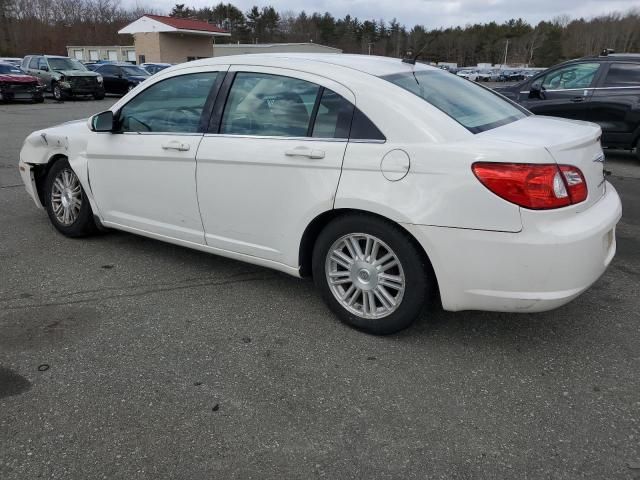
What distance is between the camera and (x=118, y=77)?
25.8 metres

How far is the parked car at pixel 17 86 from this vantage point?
20.5m

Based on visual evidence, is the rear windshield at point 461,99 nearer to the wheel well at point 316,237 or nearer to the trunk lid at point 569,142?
the trunk lid at point 569,142

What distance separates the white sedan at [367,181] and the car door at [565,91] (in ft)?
19.8

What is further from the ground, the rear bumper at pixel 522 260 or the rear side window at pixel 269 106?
the rear side window at pixel 269 106

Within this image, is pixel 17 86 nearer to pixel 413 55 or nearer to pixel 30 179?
pixel 30 179

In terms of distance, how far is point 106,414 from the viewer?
8.30ft

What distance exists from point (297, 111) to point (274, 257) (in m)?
0.95

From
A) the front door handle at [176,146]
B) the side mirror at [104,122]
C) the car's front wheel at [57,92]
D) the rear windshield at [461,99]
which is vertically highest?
the rear windshield at [461,99]

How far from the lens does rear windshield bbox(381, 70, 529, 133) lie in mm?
3152

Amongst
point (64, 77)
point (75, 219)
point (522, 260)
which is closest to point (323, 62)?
point (522, 260)

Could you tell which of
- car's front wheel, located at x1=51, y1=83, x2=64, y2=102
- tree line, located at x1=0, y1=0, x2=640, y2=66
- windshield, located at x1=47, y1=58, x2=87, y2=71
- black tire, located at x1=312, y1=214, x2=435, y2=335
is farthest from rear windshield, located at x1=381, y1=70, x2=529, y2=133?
tree line, located at x1=0, y1=0, x2=640, y2=66

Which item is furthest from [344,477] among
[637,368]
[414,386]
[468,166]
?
[637,368]

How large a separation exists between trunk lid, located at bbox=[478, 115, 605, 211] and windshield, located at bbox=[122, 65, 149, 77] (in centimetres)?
2584

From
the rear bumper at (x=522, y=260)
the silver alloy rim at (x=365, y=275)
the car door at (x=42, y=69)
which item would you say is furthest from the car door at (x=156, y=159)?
the car door at (x=42, y=69)
